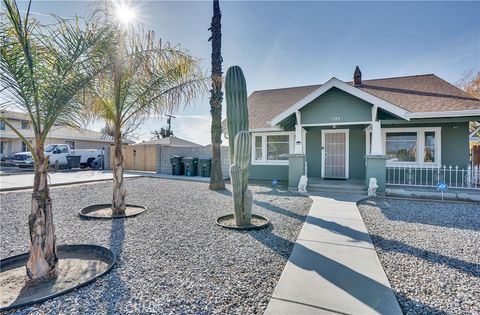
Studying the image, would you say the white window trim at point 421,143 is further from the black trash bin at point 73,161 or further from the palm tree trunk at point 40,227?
the black trash bin at point 73,161

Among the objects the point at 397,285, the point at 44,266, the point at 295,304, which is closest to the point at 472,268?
the point at 397,285

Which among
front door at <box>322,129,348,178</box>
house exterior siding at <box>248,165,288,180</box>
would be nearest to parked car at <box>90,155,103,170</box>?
house exterior siding at <box>248,165,288,180</box>

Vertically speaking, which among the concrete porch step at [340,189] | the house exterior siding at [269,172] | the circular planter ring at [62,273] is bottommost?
the circular planter ring at [62,273]

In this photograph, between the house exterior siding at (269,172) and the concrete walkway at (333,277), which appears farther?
the house exterior siding at (269,172)

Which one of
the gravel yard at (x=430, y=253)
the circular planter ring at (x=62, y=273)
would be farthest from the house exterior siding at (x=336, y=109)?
the circular planter ring at (x=62, y=273)

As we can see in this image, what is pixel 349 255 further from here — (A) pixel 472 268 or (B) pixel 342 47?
(B) pixel 342 47

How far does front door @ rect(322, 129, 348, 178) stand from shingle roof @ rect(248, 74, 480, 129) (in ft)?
8.82

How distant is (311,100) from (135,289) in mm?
9034

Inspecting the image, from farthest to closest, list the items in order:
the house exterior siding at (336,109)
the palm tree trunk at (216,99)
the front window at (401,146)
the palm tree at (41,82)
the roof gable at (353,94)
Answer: the front window at (401,146), the palm tree trunk at (216,99), the house exterior siding at (336,109), the roof gable at (353,94), the palm tree at (41,82)

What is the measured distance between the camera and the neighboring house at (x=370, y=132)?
9430 mm

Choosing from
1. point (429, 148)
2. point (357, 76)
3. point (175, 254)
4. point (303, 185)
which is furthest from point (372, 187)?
point (175, 254)

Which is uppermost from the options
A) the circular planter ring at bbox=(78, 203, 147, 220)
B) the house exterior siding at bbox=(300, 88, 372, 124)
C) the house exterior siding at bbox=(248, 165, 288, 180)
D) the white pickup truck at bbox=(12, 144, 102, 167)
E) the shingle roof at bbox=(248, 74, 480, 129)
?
the shingle roof at bbox=(248, 74, 480, 129)

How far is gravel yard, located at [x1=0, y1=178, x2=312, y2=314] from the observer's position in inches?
108

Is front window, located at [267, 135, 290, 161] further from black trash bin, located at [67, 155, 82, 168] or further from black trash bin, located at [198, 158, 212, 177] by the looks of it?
black trash bin, located at [67, 155, 82, 168]
